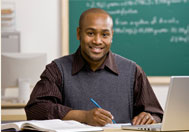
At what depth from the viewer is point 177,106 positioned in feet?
4.08

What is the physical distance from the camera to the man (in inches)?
74.0

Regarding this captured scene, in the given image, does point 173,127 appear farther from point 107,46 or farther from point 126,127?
point 107,46

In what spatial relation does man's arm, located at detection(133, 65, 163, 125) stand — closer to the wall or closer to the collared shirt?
the collared shirt

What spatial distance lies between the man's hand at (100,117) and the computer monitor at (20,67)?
5.93 ft

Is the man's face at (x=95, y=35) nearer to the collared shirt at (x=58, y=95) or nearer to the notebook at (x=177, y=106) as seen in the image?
the collared shirt at (x=58, y=95)

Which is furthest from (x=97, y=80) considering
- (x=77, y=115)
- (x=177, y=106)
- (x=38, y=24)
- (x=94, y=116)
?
(x=38, y=24)

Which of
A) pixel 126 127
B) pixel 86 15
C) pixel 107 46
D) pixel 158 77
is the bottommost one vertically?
pixel 158 77

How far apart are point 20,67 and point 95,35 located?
4.85ft

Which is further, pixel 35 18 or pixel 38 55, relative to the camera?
pixel 35 18

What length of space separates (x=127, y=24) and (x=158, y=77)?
2.16ft

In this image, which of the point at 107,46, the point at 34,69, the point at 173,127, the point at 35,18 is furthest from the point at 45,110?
the point at 35,18

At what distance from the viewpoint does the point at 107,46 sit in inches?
76.5

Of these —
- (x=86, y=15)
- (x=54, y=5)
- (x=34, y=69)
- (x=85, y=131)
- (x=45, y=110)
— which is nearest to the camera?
(x=85, y=131)

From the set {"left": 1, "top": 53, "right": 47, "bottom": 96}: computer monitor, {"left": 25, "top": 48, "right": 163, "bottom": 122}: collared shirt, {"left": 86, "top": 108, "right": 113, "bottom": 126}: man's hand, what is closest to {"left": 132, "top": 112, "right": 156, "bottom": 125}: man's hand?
{"left": 25, "top": 48, "right": 163, "bottom": 122}: collared shirt
